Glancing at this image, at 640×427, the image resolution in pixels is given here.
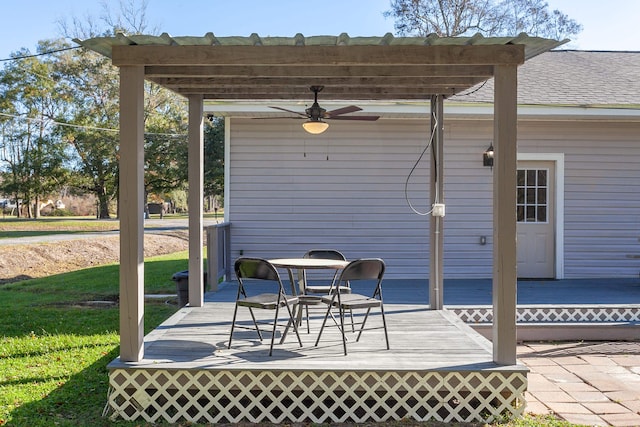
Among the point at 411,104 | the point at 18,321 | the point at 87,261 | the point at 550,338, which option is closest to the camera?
the point at 550,338

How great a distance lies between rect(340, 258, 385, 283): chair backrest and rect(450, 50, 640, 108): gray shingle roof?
160 inches

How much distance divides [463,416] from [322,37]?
278 cm

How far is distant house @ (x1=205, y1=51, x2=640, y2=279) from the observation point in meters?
8.95

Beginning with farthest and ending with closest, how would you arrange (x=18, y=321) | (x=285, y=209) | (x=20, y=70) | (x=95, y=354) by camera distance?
(x=20, y=70)
(x=285, y=209)
(x=18, y=321)
(x=95, y=354)

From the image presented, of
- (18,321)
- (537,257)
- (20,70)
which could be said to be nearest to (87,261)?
(18,321)

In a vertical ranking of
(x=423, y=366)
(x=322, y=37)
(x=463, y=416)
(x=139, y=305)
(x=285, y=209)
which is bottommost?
(x=463, y=416)

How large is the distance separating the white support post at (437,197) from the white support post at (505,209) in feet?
6.08

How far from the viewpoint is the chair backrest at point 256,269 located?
475 centimetres

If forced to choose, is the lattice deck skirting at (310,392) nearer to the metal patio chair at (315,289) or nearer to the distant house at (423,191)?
the metal patio chair at (315,289)

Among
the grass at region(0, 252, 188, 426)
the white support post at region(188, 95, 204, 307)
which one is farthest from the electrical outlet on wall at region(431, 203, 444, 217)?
the grass at region(0, 252, 188, 426)

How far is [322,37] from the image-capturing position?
4.11 meters

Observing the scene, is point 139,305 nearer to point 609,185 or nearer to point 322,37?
point 322,37

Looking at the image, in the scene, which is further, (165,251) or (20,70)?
(20,70)

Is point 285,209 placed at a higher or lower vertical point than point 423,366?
higher
